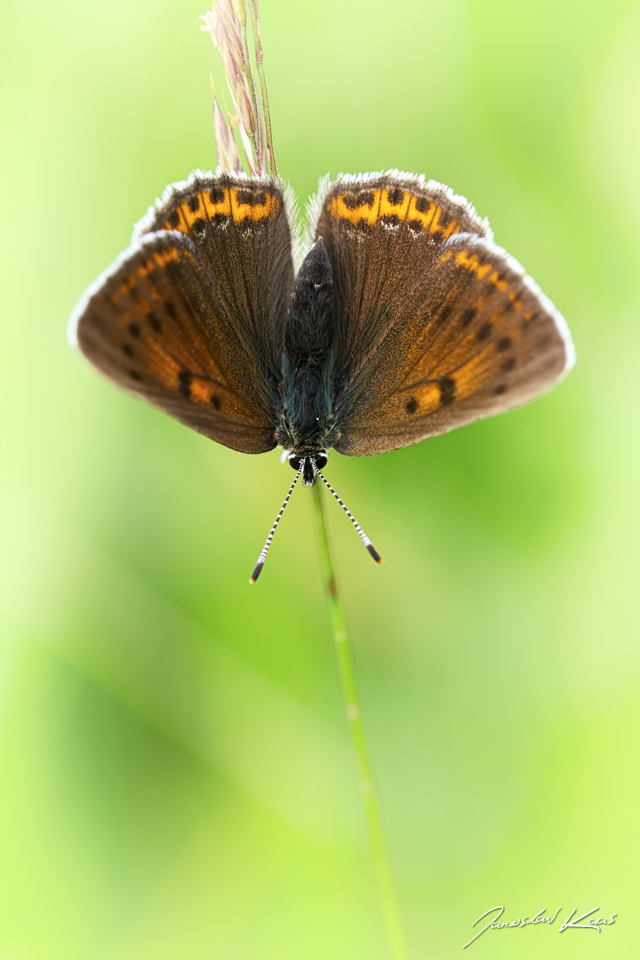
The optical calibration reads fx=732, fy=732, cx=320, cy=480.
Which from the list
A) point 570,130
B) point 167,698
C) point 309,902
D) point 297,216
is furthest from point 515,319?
point 309,902

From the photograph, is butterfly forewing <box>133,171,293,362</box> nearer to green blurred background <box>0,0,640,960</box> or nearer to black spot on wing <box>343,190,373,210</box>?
black spot on wing <box>343,190,373,210</box>

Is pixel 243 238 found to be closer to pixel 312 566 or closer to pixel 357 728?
pixel 312 566

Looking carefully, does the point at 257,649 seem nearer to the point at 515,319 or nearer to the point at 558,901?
the point at 558,901

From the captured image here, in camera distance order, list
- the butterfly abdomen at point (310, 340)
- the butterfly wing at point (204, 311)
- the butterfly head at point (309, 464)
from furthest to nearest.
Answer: the butterfly abdomen at point (310, 340) < the butterfly head at point (309, 464) < the butterfly wing at point (204, 311)

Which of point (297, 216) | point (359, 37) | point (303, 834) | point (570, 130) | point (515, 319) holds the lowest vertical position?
point (303, 834)

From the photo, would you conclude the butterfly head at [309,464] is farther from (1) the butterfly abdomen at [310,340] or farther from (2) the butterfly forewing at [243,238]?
(2) the butterfly forewing at [243,238]

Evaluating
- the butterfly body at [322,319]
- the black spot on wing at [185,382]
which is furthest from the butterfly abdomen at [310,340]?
the black spot on wing at [185,382]

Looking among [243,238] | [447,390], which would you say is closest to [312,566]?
[447,390]
